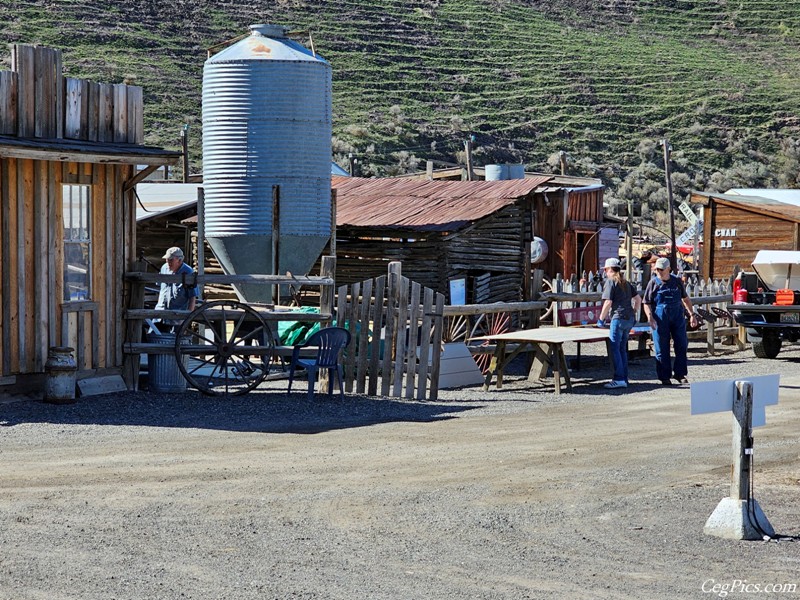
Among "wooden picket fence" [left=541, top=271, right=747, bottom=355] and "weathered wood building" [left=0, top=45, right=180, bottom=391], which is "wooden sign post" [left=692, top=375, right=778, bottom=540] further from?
"wooden picket fence" [left=541, top=271, right=747, bottom=355]

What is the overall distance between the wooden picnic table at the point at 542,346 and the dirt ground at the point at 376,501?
179 cm

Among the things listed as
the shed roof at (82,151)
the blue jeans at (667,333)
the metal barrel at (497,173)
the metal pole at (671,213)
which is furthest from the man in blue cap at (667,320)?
the metal pole at (671,213)

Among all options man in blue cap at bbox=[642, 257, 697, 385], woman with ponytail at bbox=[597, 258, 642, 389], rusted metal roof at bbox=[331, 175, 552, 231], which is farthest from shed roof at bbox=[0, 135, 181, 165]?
rusted metal roof at bbox=[331, 175, 552, 231]

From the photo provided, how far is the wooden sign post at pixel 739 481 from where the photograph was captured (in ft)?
25.2

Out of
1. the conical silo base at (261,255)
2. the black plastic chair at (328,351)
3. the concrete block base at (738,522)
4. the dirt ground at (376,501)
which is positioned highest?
the conical silo base at (261,255)

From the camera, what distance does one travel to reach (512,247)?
22.0 meters

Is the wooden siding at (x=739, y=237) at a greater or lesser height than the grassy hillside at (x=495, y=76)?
lesser

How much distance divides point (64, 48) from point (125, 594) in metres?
50.3

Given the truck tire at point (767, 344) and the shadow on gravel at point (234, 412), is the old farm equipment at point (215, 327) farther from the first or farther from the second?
the truck tire at point (767, 344)

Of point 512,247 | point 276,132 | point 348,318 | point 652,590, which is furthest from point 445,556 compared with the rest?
point 512,247

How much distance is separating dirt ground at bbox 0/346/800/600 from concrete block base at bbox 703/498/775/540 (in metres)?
0.10

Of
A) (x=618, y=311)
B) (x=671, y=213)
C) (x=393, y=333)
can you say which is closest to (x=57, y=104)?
(x=393, y=333)

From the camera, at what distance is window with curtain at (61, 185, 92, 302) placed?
1416cm

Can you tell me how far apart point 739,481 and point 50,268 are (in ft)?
27.5
